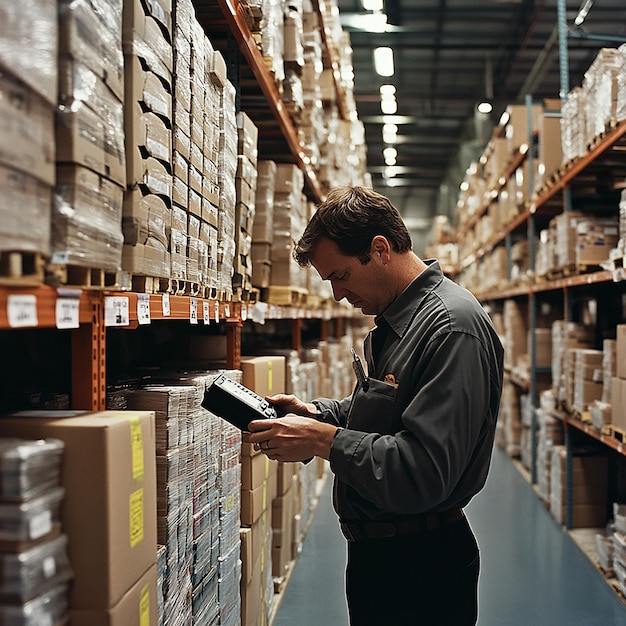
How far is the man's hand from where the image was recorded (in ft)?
7.05

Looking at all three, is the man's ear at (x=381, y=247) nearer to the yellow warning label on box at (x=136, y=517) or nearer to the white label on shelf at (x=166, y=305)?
the white label on shelf at (x=166, y=305)

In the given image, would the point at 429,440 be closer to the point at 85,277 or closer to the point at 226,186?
the point at 85,277

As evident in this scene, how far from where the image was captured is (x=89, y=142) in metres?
1.55

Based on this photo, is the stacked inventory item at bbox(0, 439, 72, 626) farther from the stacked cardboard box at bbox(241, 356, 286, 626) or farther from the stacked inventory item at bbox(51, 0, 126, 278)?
the stacked cardboard box at bbox(241, 356, 286, 626)

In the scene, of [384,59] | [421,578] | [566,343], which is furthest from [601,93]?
[384,59]

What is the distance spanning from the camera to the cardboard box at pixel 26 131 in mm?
1229

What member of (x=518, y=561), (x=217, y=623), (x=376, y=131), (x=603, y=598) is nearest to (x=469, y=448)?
(x=217, y=623)

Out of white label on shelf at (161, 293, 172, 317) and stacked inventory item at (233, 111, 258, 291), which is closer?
white label on shelf at (161, 293, 172, 317)

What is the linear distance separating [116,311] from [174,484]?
718mm

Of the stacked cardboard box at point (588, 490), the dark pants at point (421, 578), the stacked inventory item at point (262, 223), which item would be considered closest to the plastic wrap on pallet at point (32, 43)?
the dark pants at point (421, 578)

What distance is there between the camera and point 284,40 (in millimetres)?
4445

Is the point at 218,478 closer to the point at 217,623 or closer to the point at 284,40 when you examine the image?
the point at 217,623

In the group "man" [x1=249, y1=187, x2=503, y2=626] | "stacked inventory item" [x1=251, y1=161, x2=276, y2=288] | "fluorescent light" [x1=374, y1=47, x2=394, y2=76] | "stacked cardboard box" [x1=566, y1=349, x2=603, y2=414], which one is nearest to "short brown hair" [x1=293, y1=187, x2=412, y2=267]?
"man" [x1=249, y1=187, x2=503, y2=626]

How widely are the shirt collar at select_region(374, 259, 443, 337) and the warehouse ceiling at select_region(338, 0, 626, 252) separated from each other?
5070 millimetres
